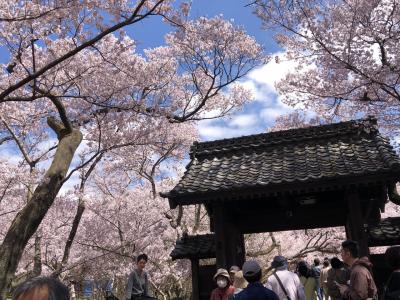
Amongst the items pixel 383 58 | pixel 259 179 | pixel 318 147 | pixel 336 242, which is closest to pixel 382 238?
pixel 318 147

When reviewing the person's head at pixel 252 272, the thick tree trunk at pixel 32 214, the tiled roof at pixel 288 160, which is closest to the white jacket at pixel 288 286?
the person's head at pixel 252 272

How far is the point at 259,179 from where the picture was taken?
24.5 feet

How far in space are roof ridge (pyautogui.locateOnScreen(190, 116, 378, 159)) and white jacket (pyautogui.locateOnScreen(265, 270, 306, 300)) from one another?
186 inches

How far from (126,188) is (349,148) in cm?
1548

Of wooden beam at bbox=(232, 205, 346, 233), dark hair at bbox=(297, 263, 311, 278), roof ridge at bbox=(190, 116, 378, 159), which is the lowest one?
dark hair at bbox=(297, 263, 311, 278)

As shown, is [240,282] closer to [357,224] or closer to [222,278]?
[222,278]

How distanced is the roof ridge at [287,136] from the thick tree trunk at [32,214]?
11.2 feet

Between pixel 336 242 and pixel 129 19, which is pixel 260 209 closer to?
pixel 129 19

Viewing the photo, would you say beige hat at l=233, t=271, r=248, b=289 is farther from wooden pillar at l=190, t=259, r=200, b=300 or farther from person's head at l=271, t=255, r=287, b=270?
wooden pillar at l=190, t=259, r=200, b=300

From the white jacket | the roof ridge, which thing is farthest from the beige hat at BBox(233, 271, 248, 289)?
the roof ridge

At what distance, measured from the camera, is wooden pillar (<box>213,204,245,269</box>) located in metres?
7.34

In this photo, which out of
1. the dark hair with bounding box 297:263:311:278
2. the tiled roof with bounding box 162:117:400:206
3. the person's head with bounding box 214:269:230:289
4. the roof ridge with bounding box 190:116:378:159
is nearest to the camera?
the person's head with bounding box 214:269:230:289

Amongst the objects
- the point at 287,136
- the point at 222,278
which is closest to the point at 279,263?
the point at 222,278

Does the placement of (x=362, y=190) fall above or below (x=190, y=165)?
below
